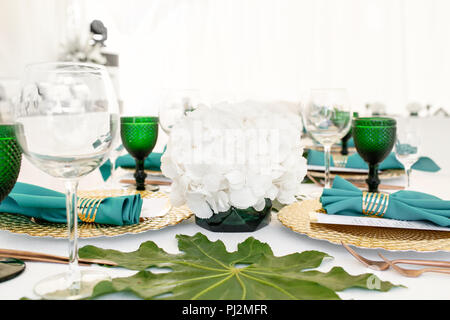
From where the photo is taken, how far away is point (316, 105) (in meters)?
1.05

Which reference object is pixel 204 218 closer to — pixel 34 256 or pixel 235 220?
pixel 235 220

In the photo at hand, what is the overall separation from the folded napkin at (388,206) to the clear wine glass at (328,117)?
0.29 meters

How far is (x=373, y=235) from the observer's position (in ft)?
2.07

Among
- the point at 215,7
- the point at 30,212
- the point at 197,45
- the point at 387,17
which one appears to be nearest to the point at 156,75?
the point at 197,45

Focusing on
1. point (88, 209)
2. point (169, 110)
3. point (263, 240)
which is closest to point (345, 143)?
point (169, 110)

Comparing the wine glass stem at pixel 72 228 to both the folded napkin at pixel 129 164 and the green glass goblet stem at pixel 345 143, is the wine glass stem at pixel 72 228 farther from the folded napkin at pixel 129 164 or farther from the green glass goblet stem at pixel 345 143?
the green glass goblet stem at pixel 345 143

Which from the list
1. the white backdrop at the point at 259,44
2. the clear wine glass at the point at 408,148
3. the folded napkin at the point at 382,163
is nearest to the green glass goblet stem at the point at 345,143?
the folded napkin at the point at 382,163

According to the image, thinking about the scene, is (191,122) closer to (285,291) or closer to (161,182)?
(285,291)

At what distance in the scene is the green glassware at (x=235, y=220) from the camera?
0.68 metres

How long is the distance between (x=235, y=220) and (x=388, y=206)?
0.82ft

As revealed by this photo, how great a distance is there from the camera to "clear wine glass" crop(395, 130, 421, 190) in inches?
41.4

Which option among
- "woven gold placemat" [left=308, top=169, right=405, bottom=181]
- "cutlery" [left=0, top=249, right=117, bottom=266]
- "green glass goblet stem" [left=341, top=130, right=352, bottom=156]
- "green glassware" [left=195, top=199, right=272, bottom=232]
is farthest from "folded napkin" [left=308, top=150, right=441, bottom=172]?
"cutlery" [left=0, top=249, right=117, bottom=266]

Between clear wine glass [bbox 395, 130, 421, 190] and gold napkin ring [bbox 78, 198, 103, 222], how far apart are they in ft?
2.48

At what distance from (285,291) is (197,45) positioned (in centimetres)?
577
